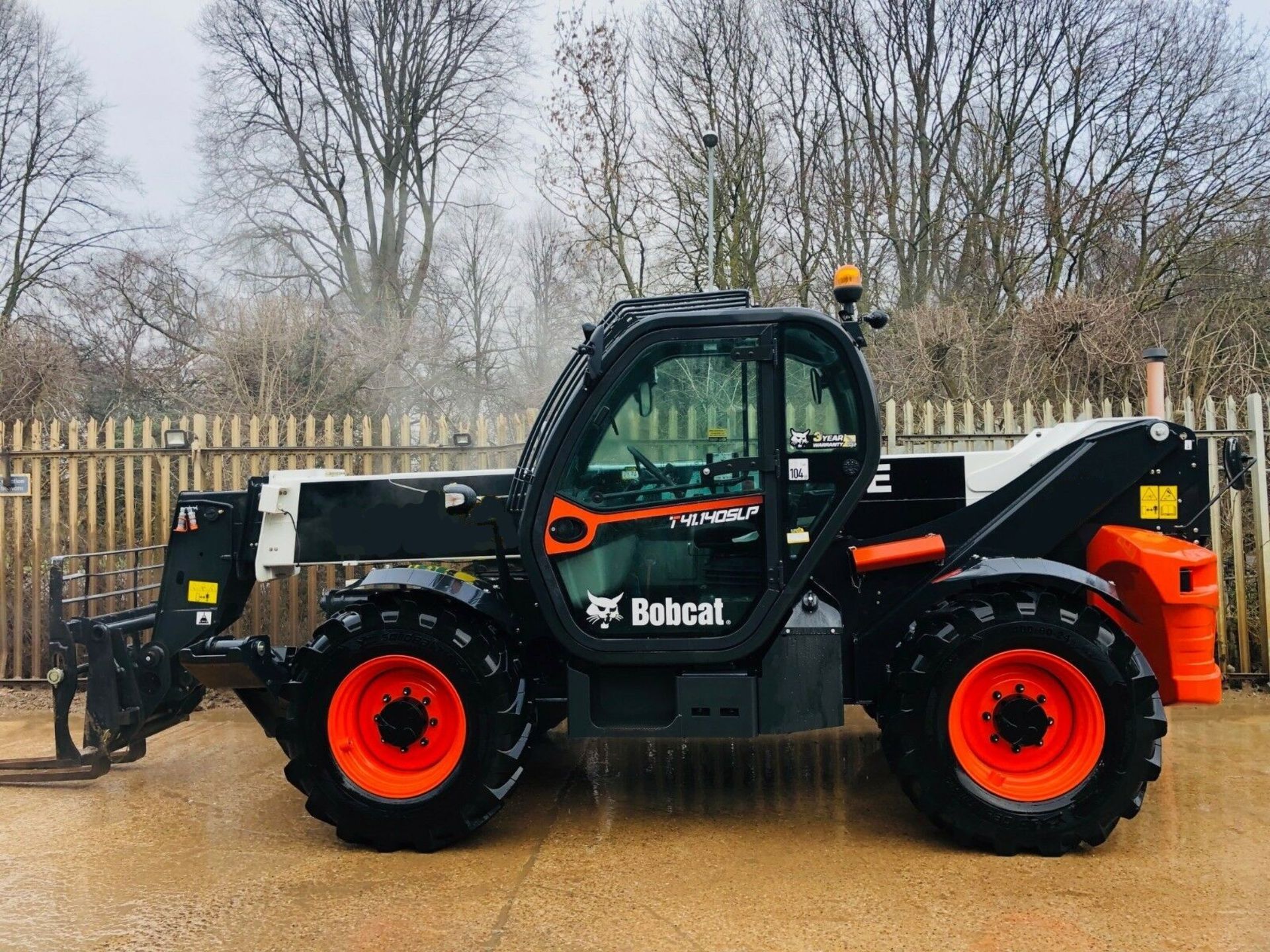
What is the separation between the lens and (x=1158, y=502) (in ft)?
14.5

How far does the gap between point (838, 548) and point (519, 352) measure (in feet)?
45.2

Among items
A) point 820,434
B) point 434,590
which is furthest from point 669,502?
point 434,590

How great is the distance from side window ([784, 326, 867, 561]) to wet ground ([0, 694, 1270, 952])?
1.37 metres

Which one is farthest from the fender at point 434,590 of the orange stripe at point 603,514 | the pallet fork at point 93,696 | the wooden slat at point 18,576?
the wooden slat at point 18,576

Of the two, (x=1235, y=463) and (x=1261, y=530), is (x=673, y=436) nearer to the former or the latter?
(x=1235, y=463)

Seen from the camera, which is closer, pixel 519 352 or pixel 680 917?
pixel 680 917

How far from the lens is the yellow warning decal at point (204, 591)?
4.66 metres

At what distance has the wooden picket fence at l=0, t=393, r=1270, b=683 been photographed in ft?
22.5

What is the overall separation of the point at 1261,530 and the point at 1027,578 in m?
3.95

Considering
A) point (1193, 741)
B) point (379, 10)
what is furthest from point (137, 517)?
point (379, 10)

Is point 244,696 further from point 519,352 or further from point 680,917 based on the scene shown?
point 519,352

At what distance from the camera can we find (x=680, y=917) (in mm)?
3289

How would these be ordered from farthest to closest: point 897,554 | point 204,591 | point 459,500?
point 204,591
point 897,554
point 459,500

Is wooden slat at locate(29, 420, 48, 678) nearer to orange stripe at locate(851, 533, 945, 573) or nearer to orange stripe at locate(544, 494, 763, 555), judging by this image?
orange stripe at locate(544, 494, 763, 555)
